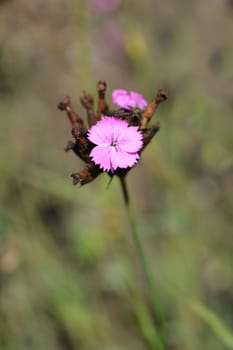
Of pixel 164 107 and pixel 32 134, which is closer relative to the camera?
pixel 164 107

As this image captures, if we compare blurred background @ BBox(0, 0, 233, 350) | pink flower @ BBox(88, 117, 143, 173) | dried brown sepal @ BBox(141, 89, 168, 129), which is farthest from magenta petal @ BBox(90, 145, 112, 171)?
blurred background @ BBox(0, 0, 233, 350)

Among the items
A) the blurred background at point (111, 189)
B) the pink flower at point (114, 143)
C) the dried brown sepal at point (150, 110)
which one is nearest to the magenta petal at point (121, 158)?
the pink flower at point (114, 143)

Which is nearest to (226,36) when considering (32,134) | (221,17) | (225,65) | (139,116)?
(221,17)

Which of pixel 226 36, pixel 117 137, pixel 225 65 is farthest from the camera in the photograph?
pixel 226 36

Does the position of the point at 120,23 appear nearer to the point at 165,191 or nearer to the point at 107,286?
the point at 165,191

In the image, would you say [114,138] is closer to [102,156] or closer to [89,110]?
[102,156]

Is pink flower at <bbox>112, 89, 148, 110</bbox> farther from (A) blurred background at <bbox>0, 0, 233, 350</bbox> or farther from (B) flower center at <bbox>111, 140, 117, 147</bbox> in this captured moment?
(A) blurred background at <bbox>0, 0, 233, 350</bbox>
